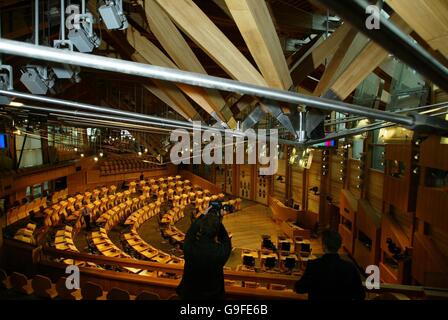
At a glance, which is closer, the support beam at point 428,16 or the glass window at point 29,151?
the support beam at point 428,16

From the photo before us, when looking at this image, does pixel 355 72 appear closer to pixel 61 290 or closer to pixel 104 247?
pixel 61 290

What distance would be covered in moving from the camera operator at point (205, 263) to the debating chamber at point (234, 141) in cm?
1

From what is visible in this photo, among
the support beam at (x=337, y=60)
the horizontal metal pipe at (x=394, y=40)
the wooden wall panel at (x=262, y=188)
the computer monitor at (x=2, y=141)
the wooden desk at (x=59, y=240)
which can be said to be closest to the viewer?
the horizontal metal pipe at (x=394, y=40)

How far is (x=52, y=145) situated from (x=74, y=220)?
5919 mm

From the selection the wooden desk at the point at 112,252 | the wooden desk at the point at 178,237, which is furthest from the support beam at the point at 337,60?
the wooden desk at the point at 178,237

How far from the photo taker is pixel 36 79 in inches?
165

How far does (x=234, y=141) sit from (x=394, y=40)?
13.7ft

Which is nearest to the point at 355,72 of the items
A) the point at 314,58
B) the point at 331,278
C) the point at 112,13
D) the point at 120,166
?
the point at 314,58

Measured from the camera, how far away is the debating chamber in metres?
2.18

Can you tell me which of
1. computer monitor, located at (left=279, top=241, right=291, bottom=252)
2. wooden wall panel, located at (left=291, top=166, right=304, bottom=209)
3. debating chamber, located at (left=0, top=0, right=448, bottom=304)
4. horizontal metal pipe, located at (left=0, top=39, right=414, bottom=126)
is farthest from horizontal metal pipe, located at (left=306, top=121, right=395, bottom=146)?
wooden wall panel, located at (left=291, top=166, right=304, bottom=209)

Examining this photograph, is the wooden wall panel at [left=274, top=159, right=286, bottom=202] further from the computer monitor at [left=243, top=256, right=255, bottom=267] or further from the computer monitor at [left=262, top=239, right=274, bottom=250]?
the computer monitor at [left=243, top=256, right=255, bottom=267]

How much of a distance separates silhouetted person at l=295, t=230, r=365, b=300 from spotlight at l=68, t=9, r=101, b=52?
3392 millimetres

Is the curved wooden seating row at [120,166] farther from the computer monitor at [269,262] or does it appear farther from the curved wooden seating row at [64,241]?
the computer monitor at [269,262]

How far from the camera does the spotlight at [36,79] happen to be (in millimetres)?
4121
